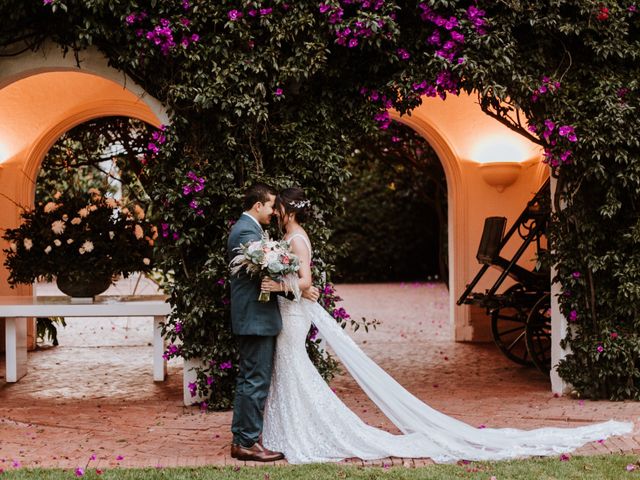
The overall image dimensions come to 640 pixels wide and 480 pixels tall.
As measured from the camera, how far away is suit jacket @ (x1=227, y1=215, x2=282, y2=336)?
17.0 feet

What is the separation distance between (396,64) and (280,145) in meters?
1.22

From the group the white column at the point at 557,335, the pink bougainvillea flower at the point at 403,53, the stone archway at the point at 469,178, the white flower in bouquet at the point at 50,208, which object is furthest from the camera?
the stone archway at the point at 469,178

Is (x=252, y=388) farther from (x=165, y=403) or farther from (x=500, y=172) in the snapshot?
(x=500, y=172)

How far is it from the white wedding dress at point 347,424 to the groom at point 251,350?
14 cm

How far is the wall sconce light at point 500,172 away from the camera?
10133 millimetres

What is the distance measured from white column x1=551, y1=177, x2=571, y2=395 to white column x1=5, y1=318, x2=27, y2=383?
5.21 metres

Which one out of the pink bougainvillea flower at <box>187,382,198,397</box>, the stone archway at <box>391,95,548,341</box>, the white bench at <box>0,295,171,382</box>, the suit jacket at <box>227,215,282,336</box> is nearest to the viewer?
the suit jacket at <box>227,215,282,336</box>

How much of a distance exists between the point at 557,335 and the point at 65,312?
463 centimetres

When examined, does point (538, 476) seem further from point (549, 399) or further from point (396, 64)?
point (396, 64)

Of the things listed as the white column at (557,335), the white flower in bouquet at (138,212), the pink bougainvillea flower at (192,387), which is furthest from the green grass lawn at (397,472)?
the white flower in bouquet at (138,212)

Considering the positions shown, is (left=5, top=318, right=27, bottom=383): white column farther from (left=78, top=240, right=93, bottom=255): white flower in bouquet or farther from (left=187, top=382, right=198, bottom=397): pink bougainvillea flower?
(left=187, top=382, right=198, bottom=397): pink bougainvillea flower

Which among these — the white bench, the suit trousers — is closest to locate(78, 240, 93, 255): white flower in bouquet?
the white bench

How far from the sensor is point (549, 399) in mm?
7102

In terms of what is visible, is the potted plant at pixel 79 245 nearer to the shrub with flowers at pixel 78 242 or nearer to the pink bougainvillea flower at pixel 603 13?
the shrub with flowers at pixel 78 242
